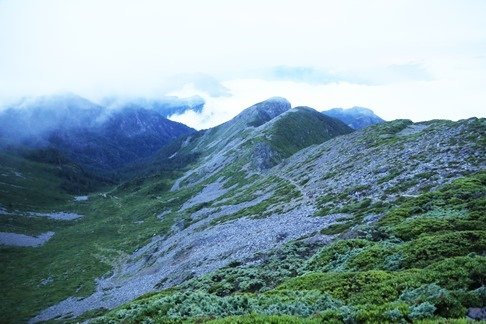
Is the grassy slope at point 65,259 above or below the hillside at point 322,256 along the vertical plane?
below

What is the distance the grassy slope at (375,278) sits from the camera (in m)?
15.6

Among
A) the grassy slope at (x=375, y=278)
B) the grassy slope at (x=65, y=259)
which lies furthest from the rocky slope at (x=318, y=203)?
the grassy slope at (x=65, y=259)

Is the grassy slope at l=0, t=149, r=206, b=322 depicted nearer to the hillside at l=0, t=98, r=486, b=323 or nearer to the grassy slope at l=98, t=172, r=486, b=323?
the hillside at l=0, t=98, r=486, b=323

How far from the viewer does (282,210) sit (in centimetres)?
7738

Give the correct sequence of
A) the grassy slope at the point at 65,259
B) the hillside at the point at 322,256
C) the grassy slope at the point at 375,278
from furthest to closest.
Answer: the grassy slope at the point at 65,259 < the hillside at the point at 322,256 < the grassy slope at the point at 375,278

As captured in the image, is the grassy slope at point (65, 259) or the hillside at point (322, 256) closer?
the hillside at point (322, 256)

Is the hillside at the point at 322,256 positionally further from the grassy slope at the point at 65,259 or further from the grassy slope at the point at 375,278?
the grassy slope at the point at 65,259

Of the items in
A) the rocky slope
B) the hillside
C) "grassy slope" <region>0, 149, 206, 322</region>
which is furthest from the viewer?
"grassy slope" <region>0, 149, 206, 322</region>

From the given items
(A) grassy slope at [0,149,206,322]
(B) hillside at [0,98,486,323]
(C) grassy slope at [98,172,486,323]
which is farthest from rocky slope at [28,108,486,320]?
(A) grassy slope at [0,149,206,322]

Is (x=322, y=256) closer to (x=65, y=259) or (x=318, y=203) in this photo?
(x=318, y=203)

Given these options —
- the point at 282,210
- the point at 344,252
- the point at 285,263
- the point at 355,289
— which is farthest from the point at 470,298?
the point at 282,210

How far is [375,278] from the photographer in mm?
21109

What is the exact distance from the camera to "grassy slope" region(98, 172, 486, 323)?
1561 cm

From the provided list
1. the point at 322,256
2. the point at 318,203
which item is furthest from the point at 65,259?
the point at 322,256
